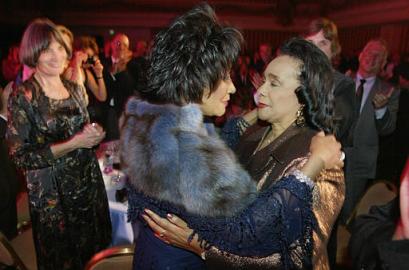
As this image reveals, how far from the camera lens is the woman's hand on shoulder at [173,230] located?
4.57 feet

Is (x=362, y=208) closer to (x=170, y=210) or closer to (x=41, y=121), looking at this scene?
(x=170, y=210)

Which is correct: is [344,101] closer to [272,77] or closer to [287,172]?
[272,77]

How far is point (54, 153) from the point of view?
2.35 metres

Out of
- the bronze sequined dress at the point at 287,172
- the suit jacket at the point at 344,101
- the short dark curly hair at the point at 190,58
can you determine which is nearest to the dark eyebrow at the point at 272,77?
the bronze sequined dress at the point at 287,172

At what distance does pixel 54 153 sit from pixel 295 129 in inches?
62.4

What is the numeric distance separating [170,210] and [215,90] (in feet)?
1.65

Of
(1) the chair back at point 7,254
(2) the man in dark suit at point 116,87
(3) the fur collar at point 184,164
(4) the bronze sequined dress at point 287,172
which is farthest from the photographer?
(2) the man in dark suit at point 116,87

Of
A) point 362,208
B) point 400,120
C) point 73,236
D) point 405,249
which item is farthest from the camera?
point 400,120

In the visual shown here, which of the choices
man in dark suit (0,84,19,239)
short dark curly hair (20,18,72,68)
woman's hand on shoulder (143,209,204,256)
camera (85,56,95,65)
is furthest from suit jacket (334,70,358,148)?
camera (85,56,95,65)

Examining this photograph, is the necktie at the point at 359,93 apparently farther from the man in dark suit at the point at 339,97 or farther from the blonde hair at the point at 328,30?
the man in dark suit at the point at 339,97

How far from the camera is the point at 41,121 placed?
2.34m

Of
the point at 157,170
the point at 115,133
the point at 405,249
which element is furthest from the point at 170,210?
the point at 115,133
